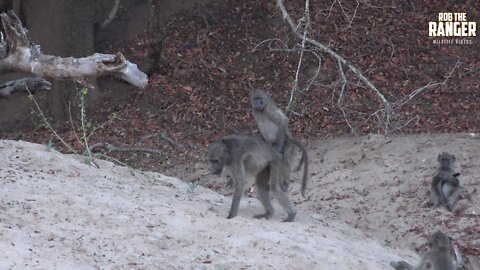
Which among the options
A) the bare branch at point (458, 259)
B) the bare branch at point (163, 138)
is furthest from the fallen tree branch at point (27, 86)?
the bare branch at point (163, 138)

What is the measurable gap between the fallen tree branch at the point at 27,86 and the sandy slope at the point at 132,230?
877 millimetres

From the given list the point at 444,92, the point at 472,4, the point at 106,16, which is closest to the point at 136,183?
the point at 444,92

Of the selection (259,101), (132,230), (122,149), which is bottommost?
(132,230)

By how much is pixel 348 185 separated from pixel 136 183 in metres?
3.27

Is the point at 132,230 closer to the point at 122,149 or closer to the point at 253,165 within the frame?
the point at 253,165

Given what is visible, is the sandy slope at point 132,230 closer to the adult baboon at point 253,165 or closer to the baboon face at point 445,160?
the adult baboon at point 253,165

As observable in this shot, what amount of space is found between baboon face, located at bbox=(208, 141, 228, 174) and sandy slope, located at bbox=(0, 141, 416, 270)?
1.61ft

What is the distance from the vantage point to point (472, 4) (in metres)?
19.5

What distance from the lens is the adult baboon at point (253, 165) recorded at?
9844mm

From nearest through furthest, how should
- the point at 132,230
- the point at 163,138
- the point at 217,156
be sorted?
the point at 132,230
the point at 217,156
the point at 163,138

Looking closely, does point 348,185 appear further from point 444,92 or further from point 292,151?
point 444,92

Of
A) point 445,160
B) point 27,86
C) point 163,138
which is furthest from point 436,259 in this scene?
point 163,138

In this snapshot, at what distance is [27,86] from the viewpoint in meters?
8.70

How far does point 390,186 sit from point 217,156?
3.36m
